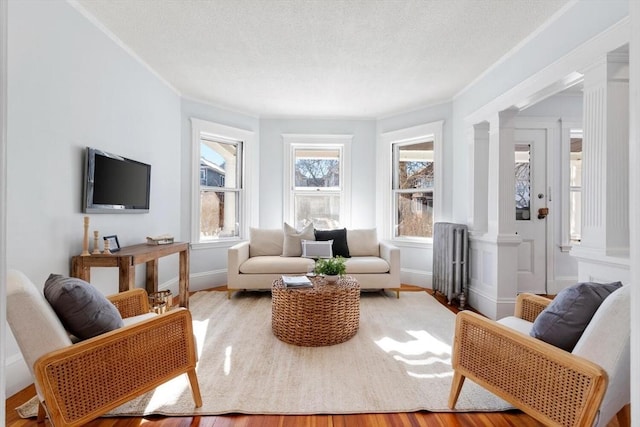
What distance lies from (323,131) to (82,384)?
4315mm

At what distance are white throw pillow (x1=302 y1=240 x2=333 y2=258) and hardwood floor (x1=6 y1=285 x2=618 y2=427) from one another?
250cm

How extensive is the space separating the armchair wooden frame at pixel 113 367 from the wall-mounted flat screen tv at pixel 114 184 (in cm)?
152

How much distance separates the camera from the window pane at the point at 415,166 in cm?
463

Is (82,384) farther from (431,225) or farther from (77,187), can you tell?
(431,225)

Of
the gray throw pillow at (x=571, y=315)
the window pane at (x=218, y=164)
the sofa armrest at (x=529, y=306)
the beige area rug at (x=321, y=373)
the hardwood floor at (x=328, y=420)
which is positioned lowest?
the hardwood floor at (x=328, y=420)

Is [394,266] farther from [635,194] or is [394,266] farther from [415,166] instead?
[635,194]

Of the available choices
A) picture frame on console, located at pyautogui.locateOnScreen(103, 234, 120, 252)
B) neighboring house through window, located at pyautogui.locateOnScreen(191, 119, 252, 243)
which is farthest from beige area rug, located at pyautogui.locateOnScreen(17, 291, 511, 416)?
neighboring house through window, located at pyautogui.locateOnScreen(191, 119, 252, 243)

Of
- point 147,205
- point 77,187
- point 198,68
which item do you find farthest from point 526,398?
point 198,68

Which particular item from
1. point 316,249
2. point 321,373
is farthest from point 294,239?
point 321,373

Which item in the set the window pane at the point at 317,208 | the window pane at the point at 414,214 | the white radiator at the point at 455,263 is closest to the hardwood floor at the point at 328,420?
the white radiator at the point at 455,263

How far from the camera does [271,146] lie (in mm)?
4965

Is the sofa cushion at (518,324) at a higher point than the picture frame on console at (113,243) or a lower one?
lower

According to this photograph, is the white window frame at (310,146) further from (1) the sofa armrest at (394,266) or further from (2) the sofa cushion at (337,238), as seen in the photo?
(1) the sofa armrest at (394,266)

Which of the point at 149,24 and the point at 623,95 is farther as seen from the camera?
the point at 149,24
